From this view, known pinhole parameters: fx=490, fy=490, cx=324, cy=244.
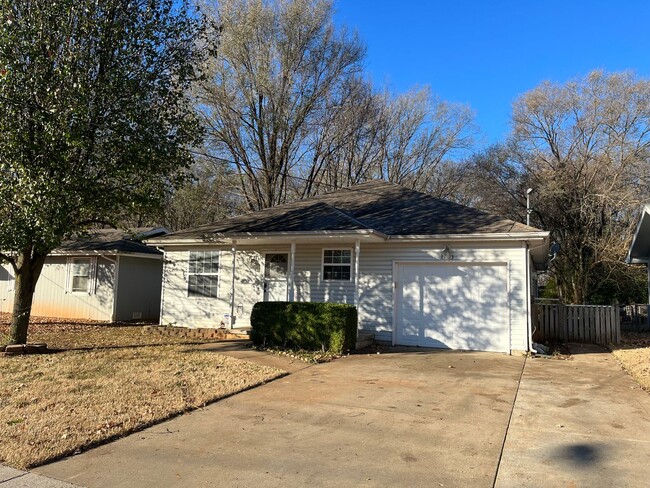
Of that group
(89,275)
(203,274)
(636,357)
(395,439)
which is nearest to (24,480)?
(395,439)

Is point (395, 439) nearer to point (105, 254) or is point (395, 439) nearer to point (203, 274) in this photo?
point (203, 274)

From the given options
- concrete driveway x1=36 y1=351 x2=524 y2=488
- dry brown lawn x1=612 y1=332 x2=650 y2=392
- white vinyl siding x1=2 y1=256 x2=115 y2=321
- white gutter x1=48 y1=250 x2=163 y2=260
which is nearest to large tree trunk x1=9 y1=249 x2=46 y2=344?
concrete driveway x1=36 y1=351 x2=524 y2=488

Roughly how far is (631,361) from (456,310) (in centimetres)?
374

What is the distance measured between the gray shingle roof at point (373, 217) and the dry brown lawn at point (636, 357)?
11.2 feet

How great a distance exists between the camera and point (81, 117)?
9.51 m

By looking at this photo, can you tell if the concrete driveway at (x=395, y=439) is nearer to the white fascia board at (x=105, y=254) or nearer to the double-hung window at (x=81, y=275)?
the white fascia board at (x=105, y=254)

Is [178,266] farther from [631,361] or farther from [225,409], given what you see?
[631,361]

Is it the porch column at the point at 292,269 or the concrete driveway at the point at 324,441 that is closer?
→ the concrete driveway at the point at 324,441

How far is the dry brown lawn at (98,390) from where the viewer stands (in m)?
5.14

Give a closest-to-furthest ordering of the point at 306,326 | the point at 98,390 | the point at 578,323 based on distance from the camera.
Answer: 1. the point at 98,390
2. the point at 306,326
3. the point at 578,323

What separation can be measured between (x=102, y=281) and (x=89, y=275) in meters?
0.65

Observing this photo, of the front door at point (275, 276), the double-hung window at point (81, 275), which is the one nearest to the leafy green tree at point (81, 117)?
the front door at point (275, 276)

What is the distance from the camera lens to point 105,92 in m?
10.0

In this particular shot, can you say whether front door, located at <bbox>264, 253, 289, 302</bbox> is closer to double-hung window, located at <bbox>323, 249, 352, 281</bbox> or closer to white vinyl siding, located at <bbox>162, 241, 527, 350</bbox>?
white vinyl siding, located at <bbox>162, 241, 527, 350</bbox>
